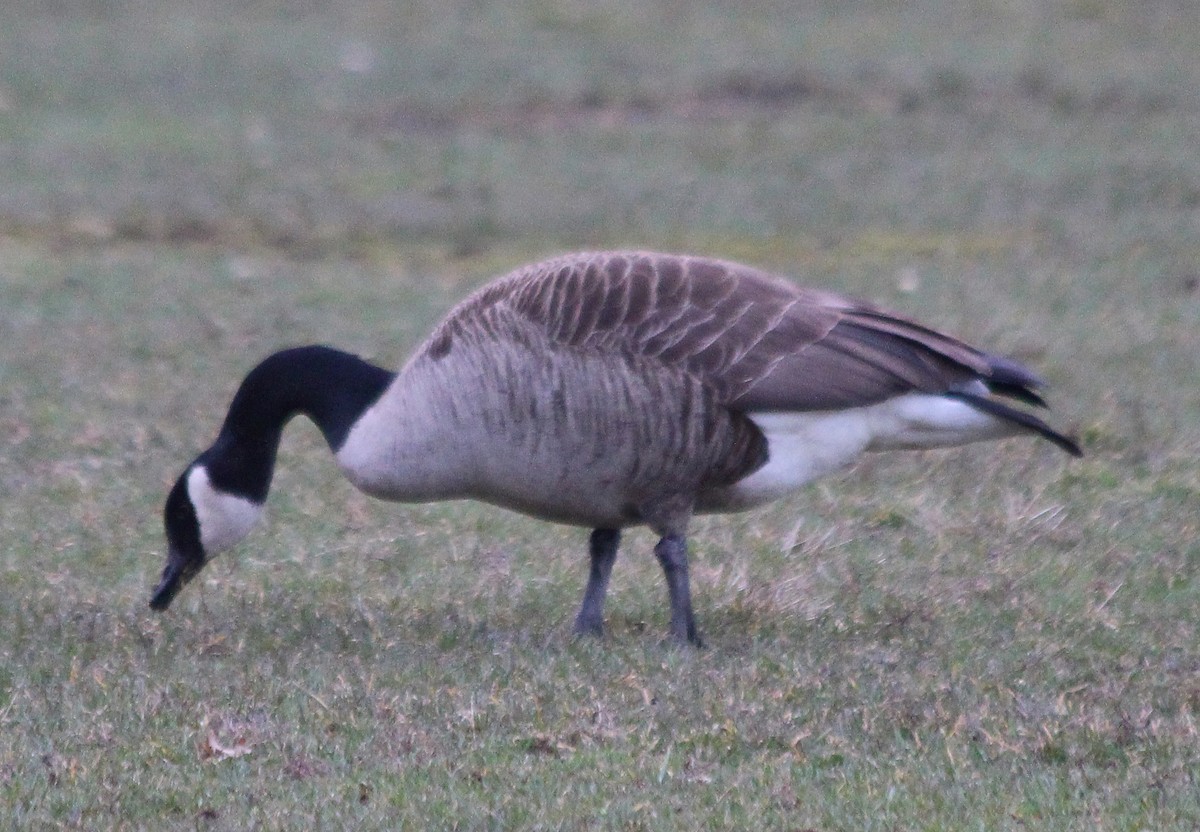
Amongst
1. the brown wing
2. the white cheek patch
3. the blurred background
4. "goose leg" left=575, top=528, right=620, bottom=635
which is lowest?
the blurred background

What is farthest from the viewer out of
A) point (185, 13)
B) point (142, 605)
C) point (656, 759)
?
point (185, 13)

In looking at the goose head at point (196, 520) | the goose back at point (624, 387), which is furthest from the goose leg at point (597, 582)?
the goose head at point (196, 520)

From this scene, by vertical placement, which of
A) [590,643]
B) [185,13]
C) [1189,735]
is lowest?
[185,13]

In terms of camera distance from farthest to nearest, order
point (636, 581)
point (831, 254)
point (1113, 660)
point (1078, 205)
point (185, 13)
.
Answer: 1. point (185, 13)
2. point (1078, 205)
3. point (831, 254)
4. point (636, 581)
5. point (1113, 660)

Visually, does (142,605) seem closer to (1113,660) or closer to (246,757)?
(246,757)

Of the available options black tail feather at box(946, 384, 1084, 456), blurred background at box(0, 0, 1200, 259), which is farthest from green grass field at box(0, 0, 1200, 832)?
black tail feather at box(946, 384, 1084, 456)

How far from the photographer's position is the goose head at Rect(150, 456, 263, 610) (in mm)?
5766

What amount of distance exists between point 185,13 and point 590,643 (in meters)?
16.7

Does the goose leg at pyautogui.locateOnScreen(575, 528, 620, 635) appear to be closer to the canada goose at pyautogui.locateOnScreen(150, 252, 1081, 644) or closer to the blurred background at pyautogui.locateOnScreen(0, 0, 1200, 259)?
the canada goose at pyautogui.locateOnScreen(150, 252, 1081, 644)

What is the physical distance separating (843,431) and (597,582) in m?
0.90

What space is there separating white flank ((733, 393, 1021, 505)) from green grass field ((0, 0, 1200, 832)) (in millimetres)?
498

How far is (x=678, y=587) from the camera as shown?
18.4 feet

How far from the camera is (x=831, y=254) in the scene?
12.2 m

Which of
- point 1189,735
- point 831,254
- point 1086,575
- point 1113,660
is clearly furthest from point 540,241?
point 1189,735
